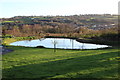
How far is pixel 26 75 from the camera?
52.2 ft

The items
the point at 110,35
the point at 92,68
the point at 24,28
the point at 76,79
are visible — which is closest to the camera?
the point at 76,79

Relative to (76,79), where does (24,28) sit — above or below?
above

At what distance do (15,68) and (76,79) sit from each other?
753 cm

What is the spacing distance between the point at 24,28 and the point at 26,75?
84.4m

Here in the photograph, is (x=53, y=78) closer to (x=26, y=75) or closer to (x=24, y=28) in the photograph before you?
(x=26, y=75)

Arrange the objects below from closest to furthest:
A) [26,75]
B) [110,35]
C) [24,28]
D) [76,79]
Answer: [76,79] → [26,75] → [110,35] → [24,28]

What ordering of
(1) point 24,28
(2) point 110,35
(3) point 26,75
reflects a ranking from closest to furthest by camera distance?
(3) point 26,75 < (2) point 110,35 < (1) point 24,28

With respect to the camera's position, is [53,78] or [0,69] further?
[0,69]

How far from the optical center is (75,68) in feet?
58.7

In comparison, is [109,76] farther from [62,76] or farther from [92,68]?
[62,76]

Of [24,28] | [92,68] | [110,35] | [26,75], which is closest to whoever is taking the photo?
[26,75]

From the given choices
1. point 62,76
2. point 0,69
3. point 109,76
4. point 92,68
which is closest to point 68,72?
point 62,76

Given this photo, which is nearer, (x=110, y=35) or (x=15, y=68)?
(x=15, y=68)

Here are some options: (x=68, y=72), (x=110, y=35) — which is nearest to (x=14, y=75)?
(x=68, y=72)
